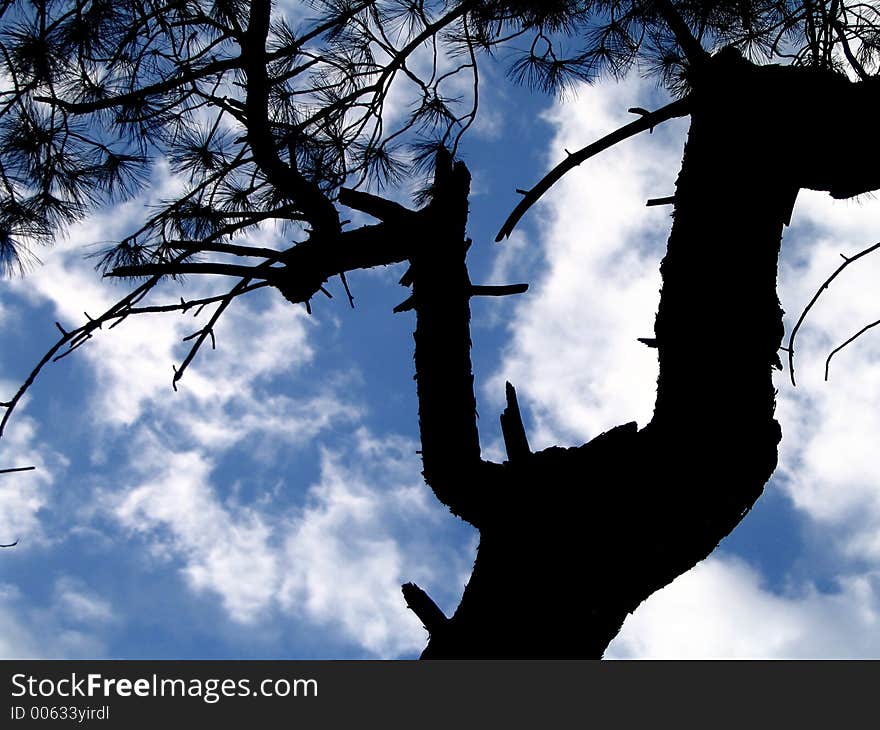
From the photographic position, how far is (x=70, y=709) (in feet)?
3.31

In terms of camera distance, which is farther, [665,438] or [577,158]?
[577,158]

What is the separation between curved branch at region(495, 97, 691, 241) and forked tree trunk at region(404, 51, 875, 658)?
0.27 ft

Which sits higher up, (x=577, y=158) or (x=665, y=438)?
(x=577, y=158)

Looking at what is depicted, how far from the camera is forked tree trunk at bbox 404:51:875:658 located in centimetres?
100

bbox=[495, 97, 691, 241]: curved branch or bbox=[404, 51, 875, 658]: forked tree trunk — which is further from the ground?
bbox=[495, 97, 691, 241]: curved branch

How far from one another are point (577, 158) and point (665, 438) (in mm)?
555

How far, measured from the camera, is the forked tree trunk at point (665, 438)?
1005mm

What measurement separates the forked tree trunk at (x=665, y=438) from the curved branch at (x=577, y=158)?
0.08m

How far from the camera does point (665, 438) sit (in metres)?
1.09

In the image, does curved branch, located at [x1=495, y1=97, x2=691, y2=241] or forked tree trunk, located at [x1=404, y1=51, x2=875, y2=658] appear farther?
curved branch, located at [x1=495, y1=97, x2=691, y2=241]

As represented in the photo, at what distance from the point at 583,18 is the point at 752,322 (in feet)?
4.31

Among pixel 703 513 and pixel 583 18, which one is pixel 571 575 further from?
pixel 583 18

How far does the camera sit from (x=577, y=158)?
4.52ft

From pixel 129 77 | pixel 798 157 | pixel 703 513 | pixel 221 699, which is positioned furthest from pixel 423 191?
pixel 221 699
